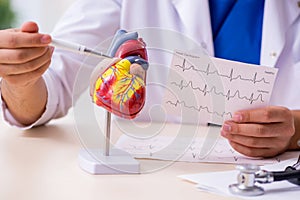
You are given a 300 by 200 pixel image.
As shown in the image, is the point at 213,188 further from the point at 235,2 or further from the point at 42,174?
the point at 235,2

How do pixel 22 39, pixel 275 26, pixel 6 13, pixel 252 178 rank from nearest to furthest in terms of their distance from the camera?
pixel 252 178, pixel 22 39, pixel 275 26, pixel 6 13

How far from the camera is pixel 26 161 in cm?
81

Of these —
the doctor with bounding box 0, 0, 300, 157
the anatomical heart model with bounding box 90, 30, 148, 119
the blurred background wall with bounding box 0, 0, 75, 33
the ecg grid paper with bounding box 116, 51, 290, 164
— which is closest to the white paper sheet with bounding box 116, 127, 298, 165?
the ecg grid paper with bounding box 116, 51, 290, 164

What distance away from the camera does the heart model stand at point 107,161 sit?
0.75 metres

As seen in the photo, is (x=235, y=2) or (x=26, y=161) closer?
(x=26, y=161)

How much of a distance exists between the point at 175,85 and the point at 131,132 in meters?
0.12

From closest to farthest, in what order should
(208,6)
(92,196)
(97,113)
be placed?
(92,196)
(97,113)
(208,6)

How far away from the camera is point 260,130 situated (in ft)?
2.81

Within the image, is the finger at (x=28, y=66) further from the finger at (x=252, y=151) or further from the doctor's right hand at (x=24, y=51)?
the finger at (x=252, y=151)

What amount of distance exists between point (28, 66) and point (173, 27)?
44 centimetres

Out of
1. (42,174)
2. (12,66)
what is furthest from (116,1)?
(42,174)

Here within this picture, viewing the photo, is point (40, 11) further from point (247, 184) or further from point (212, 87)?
point (247, 184)

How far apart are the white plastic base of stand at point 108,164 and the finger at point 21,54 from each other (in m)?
0.17

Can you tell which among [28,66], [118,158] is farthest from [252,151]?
[28,66]
